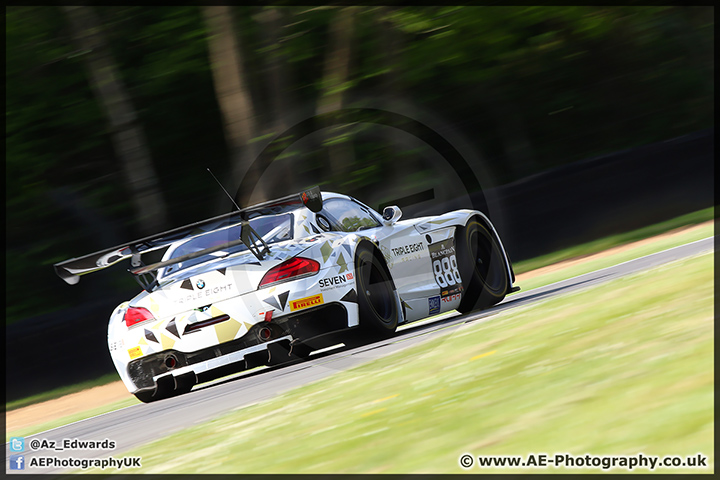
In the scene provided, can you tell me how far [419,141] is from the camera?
16062 mm

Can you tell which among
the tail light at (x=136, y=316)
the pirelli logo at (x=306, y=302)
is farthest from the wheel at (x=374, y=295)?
the tail light at (x=136, y=316)

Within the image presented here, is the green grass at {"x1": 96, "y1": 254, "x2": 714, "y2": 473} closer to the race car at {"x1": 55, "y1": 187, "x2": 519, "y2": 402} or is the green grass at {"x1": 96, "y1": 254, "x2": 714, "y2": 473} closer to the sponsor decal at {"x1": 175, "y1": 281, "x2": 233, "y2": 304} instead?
the race car at {"x1": 55, "y1": 187, "x2": 519, "y2": 402}

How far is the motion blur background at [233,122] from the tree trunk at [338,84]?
0.02m

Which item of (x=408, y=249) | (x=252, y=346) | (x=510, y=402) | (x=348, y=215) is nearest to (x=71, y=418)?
(x=252, y=346)

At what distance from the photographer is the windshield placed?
6574 mm

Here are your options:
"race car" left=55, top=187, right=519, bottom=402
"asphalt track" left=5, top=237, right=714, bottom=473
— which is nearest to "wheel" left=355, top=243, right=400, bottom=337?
"race car" left=55, top=187, right=519, bottom=402

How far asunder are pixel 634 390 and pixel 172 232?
3.64 m

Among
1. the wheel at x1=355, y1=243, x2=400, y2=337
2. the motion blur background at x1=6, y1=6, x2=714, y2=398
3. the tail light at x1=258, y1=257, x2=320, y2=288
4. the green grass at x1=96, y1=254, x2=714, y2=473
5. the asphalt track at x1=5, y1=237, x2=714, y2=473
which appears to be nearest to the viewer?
the green grass at x1=96, y1=254, x2=714, y2=473

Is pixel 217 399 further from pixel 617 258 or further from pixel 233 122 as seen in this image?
pixel 233 122

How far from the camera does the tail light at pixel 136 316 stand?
623 cm

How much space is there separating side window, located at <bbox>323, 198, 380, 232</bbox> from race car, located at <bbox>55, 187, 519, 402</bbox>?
1.00 feet

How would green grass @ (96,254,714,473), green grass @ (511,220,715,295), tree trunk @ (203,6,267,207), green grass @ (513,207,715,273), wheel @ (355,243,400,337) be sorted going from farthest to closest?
tree trunk @ (203,6,267,207)
green grass @ (513,207,715,273)
green grass @ (511,220,715,295)
wheel @ (355,243,400,337)
green grass @ (96,254,714,473)

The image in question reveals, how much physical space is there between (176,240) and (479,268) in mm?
3168

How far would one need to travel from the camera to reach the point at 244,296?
607 cm
